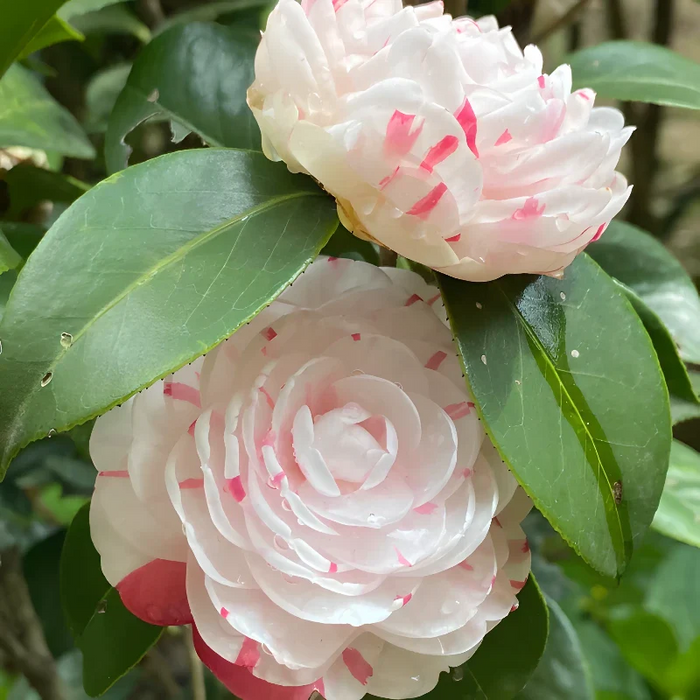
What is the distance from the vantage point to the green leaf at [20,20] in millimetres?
375

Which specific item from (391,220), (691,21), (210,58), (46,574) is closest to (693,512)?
(391,220)

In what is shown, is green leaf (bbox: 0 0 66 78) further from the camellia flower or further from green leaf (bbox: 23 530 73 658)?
green leaf (bbox: 23 530 73 658)

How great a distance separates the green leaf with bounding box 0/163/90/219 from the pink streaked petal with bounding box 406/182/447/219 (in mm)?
354

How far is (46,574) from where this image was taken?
743 mm

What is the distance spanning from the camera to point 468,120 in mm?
269

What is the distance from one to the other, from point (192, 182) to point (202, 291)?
6 cm

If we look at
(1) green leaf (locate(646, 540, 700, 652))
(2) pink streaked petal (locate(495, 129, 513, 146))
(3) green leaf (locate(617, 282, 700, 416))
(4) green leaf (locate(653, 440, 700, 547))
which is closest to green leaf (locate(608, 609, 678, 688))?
(1) green leaf (locate(646, 540, 700, 652))

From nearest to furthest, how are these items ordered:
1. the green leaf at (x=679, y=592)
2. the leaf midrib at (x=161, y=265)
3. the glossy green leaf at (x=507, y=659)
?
the leaf midrib at (x=161, y=265)
the glossy green leaf at (x=507, y=659)
the green leaf at (x=679, y=592)

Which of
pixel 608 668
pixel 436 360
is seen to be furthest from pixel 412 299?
pixel 608 668

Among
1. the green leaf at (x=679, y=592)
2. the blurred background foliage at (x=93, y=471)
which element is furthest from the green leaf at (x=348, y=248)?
the green leaf at (x=679, y=592)

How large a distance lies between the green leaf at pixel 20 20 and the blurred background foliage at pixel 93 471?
8cm

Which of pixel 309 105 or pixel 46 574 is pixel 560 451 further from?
pixel 46 574

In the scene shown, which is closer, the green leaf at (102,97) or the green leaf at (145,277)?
the green leaf at (145,277)

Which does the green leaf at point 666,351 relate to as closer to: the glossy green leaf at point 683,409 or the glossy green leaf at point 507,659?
the glossy green leaf at point 683,409
